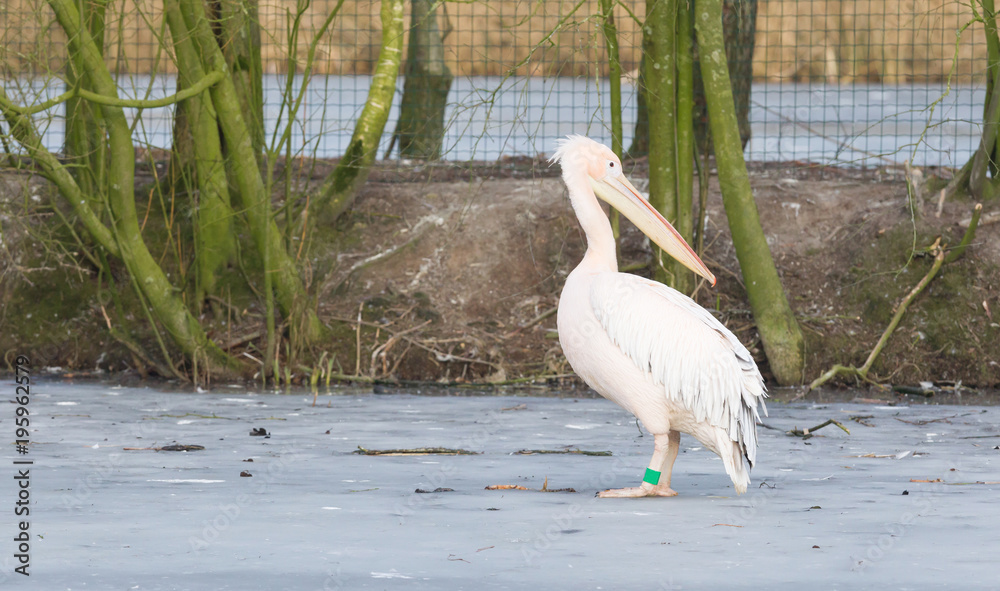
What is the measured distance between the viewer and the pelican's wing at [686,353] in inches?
167

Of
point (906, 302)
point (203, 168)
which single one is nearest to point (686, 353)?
point (906, 302)

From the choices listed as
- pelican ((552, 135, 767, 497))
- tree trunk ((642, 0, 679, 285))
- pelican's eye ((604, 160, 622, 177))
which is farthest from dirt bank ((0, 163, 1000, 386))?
pelican ((552, 135, 767, 497))

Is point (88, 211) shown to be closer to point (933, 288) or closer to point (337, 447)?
point (337, 447)

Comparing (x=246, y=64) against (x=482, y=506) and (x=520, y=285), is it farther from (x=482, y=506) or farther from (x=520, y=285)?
(x=482, y=506)

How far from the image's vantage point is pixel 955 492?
4.15 m

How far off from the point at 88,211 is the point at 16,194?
208 centimetres

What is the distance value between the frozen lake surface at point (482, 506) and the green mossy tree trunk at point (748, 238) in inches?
47.7

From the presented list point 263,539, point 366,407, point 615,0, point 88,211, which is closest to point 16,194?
point 88,211

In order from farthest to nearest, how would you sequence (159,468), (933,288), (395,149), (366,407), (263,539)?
(395,149)
(933,288)
(366,407)
(159,468)
(263,539)

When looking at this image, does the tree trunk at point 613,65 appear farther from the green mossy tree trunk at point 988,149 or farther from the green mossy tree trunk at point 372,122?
the green mossy tree trunk at point 988,149

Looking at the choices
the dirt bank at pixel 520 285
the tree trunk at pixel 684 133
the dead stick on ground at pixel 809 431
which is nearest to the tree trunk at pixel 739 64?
the dirt bank at pixel 520 285

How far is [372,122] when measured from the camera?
8.62m

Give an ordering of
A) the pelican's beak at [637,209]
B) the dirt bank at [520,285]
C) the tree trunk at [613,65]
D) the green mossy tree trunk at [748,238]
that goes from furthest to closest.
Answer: the dirt bank at [520,285]
the green mossy tree trunk at [748,238]
the tree trunk at [613,65]
the pelican's beak at [637,209]

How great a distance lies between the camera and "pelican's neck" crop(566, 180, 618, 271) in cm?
471
